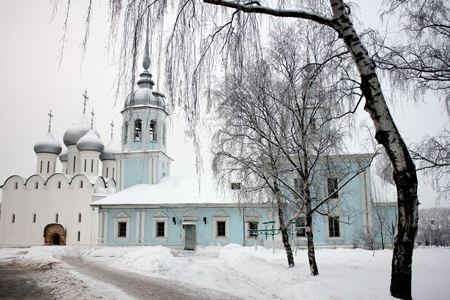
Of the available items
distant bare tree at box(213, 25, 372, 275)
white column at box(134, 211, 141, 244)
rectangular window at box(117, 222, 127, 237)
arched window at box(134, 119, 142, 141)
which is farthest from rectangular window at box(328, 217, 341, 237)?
arched window at box(134, 119, 142, 141)

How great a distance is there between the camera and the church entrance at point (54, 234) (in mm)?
34691

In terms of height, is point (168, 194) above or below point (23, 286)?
above

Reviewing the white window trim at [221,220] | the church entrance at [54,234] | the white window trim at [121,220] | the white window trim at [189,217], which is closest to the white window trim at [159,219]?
the white window trim at [189,217]

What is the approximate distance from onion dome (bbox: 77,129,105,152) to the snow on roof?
45.8ft

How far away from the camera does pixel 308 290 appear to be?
798 cm

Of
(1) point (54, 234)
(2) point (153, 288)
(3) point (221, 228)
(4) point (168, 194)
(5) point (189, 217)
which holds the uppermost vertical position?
(4) point (168, 194)

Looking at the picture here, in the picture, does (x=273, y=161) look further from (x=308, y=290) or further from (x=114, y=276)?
(x=114, y=276)

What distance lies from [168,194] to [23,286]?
626 inches

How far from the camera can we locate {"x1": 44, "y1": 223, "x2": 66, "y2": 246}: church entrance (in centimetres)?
3469

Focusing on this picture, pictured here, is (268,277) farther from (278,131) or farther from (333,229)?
(333,229)

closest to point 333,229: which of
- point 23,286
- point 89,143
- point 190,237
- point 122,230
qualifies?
point 190,237

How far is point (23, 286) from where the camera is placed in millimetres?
10664

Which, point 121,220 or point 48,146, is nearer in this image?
point 121,220

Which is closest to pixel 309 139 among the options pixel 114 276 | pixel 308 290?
pixel 308 290
